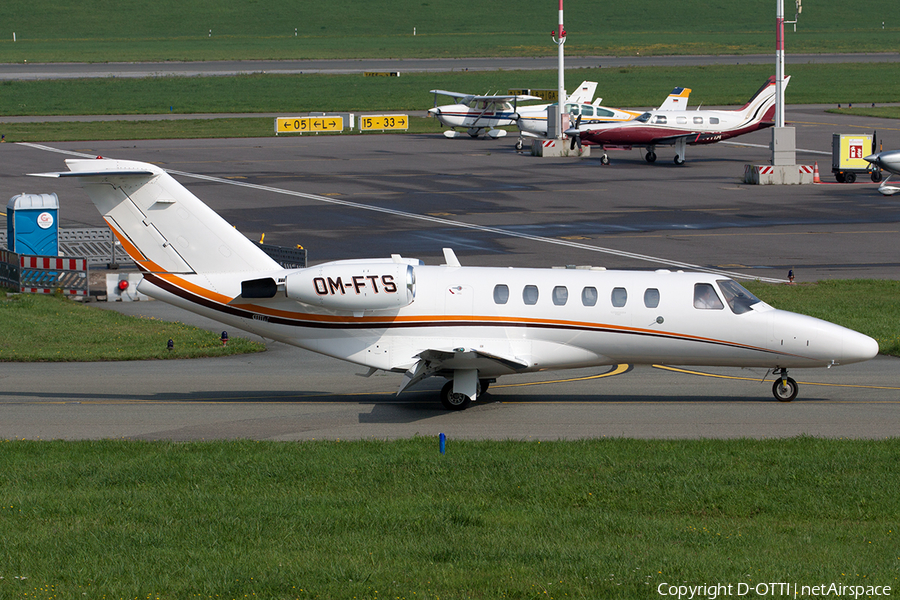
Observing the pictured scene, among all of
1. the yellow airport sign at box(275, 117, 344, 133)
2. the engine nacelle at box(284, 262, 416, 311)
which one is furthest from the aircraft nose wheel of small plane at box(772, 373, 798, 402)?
the yellow airport sign at box(275, 117, 344, 133)

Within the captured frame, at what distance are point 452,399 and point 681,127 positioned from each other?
48.6 meters

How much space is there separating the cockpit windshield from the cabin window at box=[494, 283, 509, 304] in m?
4.30

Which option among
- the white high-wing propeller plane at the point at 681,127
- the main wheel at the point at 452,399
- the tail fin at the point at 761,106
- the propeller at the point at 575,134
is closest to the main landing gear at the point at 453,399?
the main wheel at the point at 452,399

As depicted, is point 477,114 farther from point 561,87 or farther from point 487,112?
point 561,87

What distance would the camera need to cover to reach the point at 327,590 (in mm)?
11562

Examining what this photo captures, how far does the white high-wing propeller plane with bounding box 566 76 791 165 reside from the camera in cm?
6681

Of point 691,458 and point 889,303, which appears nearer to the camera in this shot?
point 691,458

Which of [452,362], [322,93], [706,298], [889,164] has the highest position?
[322,93]

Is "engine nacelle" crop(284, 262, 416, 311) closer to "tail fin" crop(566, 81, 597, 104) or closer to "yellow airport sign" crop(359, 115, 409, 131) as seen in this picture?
"tail fin" crop(566, 81, 597, 104)

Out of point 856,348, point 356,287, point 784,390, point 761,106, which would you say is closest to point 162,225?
point 356,287

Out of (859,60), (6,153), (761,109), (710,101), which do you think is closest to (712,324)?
(761,109)

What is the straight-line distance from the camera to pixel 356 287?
21344 millimetres

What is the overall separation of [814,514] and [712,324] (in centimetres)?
775

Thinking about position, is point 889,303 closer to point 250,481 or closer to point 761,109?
point 250,481
